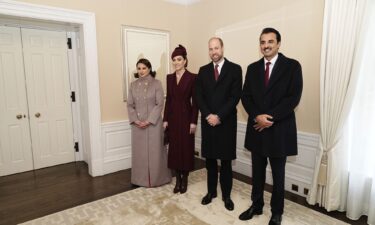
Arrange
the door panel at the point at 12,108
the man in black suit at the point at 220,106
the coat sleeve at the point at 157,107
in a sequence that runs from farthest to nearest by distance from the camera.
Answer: the door panel at the point at 12,108
the coat sleeve at the point at 157,107
the man in black suit at the point at 220,106

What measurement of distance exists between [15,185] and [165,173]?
1885 millimetres

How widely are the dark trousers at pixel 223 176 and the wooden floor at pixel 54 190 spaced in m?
0.74

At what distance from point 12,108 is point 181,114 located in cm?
241

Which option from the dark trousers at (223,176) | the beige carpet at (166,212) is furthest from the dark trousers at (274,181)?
the dark trousers at (223,176)

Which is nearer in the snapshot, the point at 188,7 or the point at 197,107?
the point at 197,107

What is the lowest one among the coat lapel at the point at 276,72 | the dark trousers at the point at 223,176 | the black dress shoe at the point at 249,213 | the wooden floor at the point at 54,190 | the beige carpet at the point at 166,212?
the wooden floor at the point at 54,190

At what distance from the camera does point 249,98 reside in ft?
7.32

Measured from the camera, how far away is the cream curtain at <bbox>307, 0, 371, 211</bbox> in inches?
83.3

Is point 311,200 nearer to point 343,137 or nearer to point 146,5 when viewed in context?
point 343,137

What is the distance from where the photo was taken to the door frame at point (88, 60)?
270 cm

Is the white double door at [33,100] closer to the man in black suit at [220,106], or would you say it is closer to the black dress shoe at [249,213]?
the man in black suit at [220,106]

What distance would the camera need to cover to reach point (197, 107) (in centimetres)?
266

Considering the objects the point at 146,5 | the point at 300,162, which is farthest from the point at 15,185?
the point at 300,162

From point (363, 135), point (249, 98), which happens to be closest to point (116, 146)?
point (249, 98)
